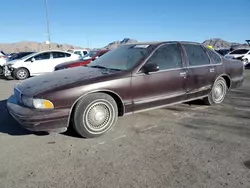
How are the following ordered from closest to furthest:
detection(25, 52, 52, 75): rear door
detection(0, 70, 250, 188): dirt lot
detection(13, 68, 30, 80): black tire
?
detection(0, 70, 250, 188): dirt lot < detection(13, 68, 30, 80): black tire < detection(25, 52, 52, 75): rear door

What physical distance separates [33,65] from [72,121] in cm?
944

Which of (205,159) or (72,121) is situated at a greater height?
(72,121)

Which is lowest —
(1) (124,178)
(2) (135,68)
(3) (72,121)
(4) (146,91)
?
(1) (124,178)

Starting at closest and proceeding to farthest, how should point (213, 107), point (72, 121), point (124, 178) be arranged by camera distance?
point (124, 178), point (72, 121), point (213, 107)

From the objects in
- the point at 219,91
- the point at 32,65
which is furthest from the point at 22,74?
the point at 219,91

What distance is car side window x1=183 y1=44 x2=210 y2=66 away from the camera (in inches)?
179

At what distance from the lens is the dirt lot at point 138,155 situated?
2.31 meters

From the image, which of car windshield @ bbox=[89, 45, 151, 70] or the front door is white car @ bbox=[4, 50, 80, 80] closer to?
car windshield @ bbox=[89, 45, 151, 70]

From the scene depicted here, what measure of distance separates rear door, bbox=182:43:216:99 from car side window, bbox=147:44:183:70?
256 mm

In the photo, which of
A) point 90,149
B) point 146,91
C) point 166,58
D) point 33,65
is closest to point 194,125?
point 146,91

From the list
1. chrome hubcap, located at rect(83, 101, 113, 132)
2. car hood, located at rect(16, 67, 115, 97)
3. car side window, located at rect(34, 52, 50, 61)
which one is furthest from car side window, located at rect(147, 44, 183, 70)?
car side window, located at rect(34, 52, 50, 61)

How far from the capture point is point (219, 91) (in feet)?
17.2

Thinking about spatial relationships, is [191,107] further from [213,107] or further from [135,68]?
[135,68]

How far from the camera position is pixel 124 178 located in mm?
2340
